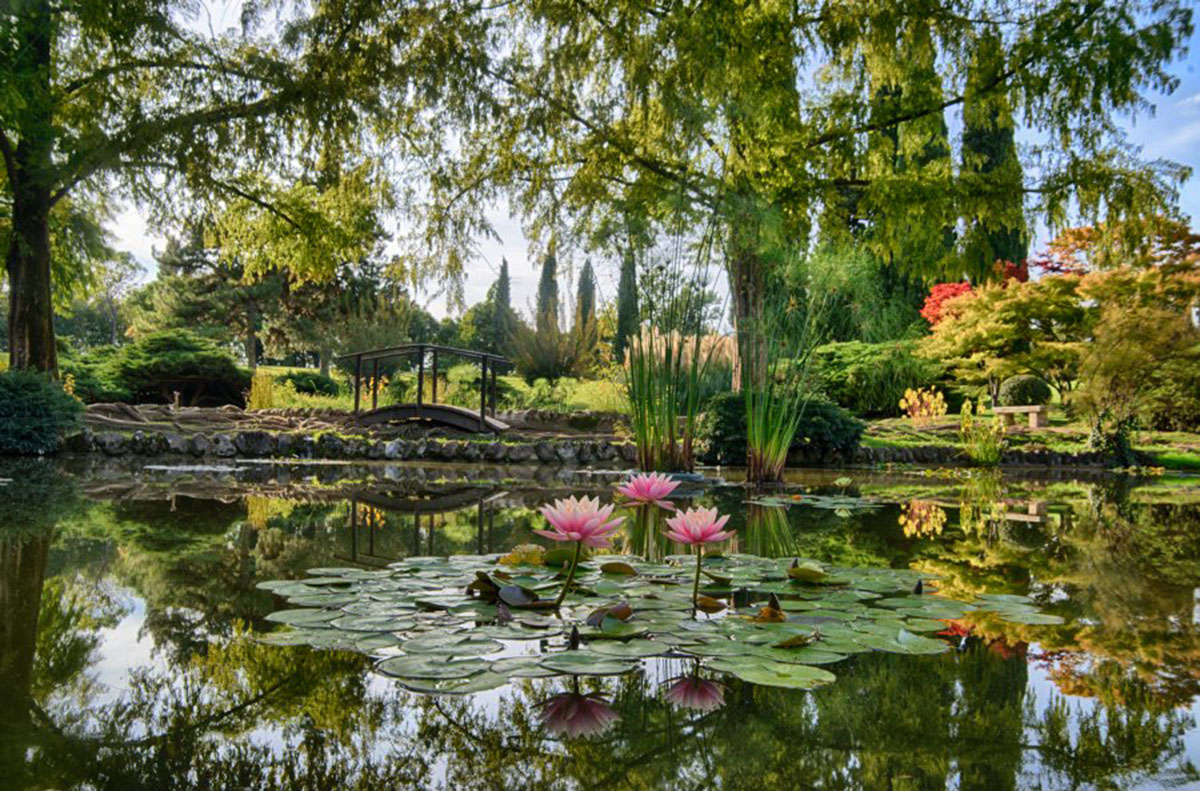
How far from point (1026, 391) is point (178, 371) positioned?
13850 millimetres

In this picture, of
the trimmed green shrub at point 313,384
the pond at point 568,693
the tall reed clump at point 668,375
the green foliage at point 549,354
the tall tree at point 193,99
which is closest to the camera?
the pond at point 568,693

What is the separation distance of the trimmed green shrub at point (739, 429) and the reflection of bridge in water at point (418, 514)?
2.95 meters

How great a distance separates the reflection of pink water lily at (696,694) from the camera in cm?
106

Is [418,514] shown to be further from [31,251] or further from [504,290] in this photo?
[504,290]

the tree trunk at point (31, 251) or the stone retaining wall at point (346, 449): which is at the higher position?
the tree trunk at point (31, 251)

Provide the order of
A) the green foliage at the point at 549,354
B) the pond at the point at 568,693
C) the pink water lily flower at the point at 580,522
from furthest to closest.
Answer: the green foliage at the point at 549,354, the pink water lily flower at the point at 580,522, the pond at the point at 568,693

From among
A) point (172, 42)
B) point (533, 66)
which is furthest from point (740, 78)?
point (172, 42)

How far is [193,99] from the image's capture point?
709 centimetres

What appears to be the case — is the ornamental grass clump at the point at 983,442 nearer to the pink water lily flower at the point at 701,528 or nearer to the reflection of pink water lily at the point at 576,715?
the pink water lily flower at the point at 701,528

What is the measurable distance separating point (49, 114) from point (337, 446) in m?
4.63

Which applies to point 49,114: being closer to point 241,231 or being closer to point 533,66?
point 241,231

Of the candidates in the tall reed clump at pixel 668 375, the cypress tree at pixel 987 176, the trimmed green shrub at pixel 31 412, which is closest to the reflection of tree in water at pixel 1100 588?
the tall reed clump at pixel 668 375

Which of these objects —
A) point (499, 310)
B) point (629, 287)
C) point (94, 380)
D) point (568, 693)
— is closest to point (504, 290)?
point (499, 310)

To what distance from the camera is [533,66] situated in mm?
6293
